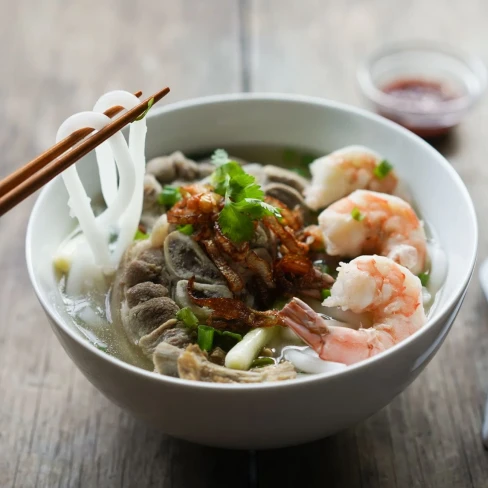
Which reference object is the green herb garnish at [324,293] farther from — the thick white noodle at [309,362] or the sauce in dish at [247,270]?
the thick white noodle at [309,362]

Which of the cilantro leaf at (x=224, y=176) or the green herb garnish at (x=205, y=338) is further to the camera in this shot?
the cilantro leaf at (x=224, y=176)

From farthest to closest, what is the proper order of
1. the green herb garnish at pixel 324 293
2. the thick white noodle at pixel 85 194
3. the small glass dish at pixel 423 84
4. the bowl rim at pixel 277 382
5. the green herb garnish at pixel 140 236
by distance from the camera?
the small glass dish at pixel 423 84 → the green herb garnish at pixel 140 236 → the green herb garnish at pixel 324 293 → the thick white noodle at pixel 85 194 → the bowl rim at pixel 277 382

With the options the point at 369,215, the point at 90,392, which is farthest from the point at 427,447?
the point at 90,392

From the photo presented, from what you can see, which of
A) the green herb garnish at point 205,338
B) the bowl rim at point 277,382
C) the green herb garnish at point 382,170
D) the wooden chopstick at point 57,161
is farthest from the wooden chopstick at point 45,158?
the green herb garnish at point 382,170

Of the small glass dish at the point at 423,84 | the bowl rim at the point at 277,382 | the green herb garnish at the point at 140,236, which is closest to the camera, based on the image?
the bowl rim at the point at 277,382

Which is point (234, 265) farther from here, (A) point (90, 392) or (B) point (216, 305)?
(A) point (90, 392)

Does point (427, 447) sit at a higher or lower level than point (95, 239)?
lower

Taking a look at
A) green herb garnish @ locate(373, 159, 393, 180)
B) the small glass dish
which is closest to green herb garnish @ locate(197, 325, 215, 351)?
green herb garnish @ locate(373, 159, 393, 180)

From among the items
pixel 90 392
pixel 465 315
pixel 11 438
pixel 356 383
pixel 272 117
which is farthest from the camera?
pixel 272 117
